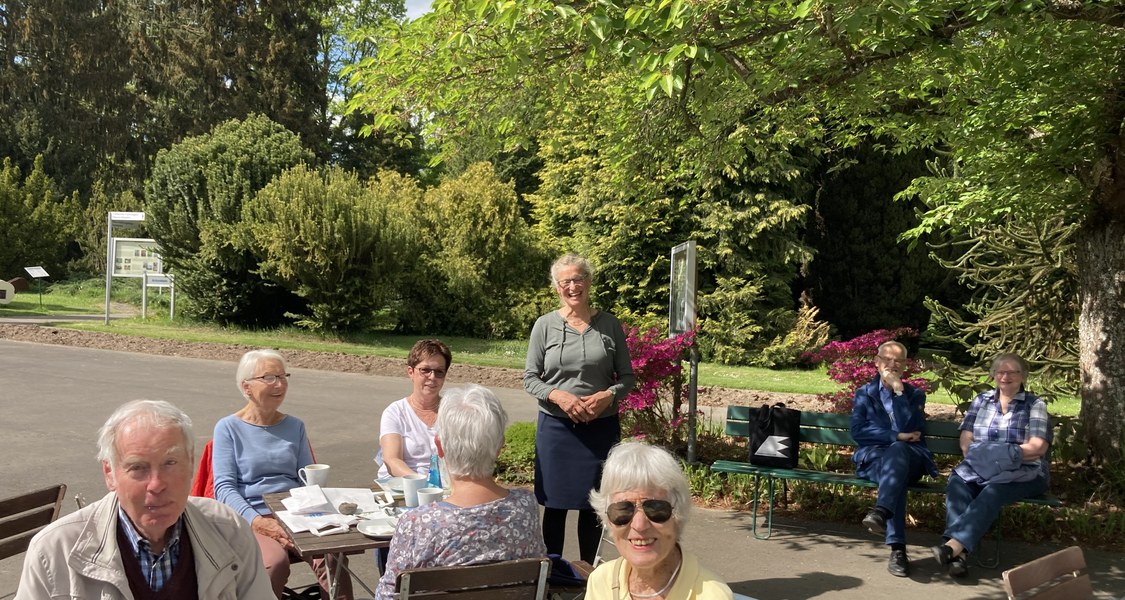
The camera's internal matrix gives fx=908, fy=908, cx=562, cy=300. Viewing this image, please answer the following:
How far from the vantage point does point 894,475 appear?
6.16 meters

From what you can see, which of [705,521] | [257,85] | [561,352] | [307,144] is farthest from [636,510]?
[257,85]

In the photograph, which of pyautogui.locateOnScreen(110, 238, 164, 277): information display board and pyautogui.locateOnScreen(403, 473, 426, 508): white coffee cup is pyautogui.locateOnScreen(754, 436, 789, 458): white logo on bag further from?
pyautogui.locateOnScreen(110, 238, 164, 277): information display board

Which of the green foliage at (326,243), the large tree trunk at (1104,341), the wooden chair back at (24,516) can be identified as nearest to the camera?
the wooden chair back at (24,516)

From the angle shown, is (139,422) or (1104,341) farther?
(1104,341)

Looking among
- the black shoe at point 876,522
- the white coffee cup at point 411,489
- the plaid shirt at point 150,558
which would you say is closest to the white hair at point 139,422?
the plaid shirt at point 150,558

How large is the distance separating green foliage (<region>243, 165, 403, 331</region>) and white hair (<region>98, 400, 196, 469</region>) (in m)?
18.0

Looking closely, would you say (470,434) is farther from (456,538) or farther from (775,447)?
(775,447)

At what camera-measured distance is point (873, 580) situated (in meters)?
5.79

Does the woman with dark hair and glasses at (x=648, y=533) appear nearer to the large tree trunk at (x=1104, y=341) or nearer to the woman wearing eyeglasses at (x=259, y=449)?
the woman wearing eyeglasses at (x=259, y=449)

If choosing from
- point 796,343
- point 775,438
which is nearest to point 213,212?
point 796,343

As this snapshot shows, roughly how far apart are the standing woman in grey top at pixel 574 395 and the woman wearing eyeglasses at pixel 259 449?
4.47ft

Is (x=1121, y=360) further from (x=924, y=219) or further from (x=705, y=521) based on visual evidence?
(x=705, y=521)

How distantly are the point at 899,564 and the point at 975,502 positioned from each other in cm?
67

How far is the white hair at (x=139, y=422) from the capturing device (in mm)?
2762
